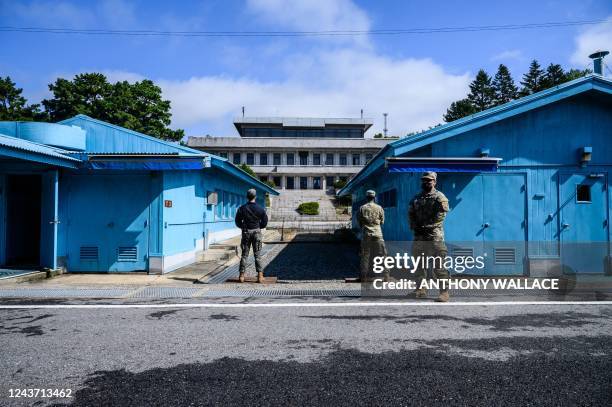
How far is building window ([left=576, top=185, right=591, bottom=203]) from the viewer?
29.8ft

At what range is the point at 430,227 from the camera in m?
6.52

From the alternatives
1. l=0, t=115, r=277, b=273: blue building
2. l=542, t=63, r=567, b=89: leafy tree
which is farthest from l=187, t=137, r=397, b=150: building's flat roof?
l=0, t=115, r=277, b=273: blue building

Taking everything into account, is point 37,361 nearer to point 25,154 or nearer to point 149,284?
point 149,284

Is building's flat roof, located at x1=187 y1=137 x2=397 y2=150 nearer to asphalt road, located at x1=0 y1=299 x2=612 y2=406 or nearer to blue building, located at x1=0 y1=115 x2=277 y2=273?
blue building, located at x1=0 y1=115 x2=277 y2=273

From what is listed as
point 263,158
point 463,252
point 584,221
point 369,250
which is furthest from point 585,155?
point 263,158

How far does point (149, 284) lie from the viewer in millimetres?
8133

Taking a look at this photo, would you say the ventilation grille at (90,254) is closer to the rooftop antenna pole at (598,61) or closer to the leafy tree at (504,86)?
the rooftop antenna pole at (598,61)

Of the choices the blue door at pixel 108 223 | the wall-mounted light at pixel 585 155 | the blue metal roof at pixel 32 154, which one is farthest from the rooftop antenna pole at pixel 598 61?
the blue metal roof at pixel 32 154

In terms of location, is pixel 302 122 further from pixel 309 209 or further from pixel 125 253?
pixel 125 253

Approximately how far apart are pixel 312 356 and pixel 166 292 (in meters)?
4.41

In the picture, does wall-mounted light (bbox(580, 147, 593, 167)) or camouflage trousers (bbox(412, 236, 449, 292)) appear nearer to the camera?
camouflage trousers (bbox(412, 236, 449, 292))

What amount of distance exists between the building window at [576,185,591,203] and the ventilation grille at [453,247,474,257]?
9.17ft

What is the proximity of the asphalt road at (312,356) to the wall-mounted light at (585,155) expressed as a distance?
4816mm

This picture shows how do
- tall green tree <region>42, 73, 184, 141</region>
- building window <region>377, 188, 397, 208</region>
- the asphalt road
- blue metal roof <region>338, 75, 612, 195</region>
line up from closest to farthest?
the asphalt road < blue metal roof <region>338, 75, 612, 195</region> < building window <region>377, 188, 397, 208</region> < tall green tree <region>42, 73, 184, 141</region>
